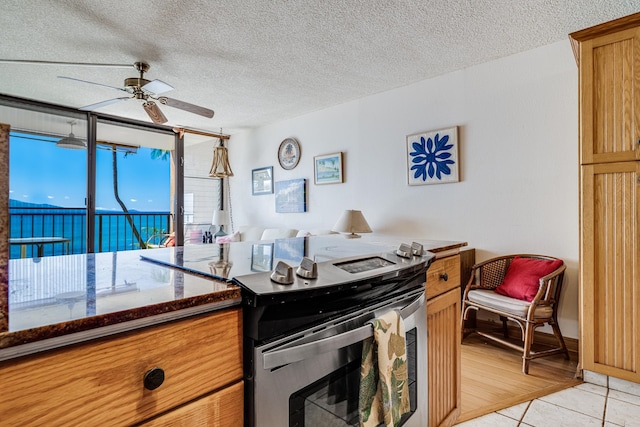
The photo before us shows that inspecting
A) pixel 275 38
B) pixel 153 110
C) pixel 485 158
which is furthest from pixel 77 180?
pixel 485 158

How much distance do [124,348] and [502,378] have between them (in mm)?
2299

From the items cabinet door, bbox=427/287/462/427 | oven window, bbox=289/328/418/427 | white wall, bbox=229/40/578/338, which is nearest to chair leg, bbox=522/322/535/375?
white wall, bbox=229/40/578/338

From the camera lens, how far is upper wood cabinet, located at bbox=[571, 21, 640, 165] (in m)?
1.83

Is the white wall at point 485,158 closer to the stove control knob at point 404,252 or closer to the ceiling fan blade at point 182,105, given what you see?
the ceiling fan blade at point 182,105

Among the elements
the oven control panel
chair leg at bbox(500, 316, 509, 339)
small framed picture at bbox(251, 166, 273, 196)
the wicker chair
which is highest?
small framed picture at bbox(251, 166, 273, 196)

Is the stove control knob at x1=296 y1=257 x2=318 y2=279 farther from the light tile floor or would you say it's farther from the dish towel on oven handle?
the light tile floor

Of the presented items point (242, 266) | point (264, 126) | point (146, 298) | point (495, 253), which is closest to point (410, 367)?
point (242, 266)

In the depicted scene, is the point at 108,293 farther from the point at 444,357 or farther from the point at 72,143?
the point at 72,143

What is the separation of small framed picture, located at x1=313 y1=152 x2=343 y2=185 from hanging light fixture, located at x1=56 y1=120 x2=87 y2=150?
9.71 feet

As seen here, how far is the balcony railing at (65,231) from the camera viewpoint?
436 cm

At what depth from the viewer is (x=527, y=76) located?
8.80ft

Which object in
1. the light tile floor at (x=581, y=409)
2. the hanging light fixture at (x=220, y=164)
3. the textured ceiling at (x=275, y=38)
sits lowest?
the light tile floor at (x=581, y=409)

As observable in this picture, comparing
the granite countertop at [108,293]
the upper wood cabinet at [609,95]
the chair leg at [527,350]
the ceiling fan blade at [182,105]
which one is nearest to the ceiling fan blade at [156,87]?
the ceiling fan blade at [182,105]

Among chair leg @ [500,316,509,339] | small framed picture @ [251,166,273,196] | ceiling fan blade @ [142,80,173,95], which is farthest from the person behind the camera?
small framed picture @ [251,166,273,196]
